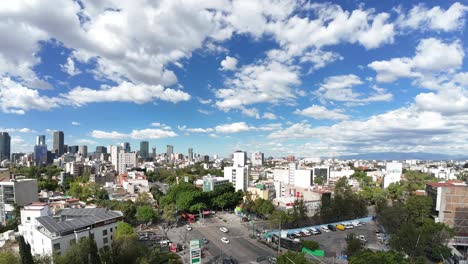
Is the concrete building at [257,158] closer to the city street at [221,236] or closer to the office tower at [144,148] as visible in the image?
the office tower at [144,148]

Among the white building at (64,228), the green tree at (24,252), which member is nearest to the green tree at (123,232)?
the white building at (64,228)

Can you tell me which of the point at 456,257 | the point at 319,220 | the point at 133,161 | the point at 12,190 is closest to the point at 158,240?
the point at 319,220

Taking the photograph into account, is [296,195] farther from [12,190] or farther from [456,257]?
[12,190]

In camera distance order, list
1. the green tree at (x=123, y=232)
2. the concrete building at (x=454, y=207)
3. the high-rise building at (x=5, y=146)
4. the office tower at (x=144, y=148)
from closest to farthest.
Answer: the green tree at (x=123, y=232)
the concrete building at (x=454, y=207)
the high-rise building at (x=5, y=146)
the office tower at (x=144, y=148)

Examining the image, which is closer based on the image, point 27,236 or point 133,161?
point 27,236

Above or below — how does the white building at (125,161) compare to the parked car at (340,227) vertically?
above

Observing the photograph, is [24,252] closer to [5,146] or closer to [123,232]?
[123,232]

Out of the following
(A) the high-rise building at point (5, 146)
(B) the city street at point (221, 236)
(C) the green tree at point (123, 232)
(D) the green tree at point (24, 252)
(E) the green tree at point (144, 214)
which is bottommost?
(B) the city street at point (221, 236)

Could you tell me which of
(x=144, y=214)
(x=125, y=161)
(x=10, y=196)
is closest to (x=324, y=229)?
(x=144, y=214)

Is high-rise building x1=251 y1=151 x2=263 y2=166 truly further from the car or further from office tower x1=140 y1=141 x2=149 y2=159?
the car
